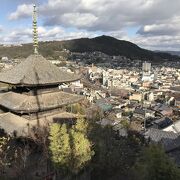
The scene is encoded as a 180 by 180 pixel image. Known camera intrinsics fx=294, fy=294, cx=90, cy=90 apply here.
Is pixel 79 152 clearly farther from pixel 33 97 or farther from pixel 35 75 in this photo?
pixel 35 75

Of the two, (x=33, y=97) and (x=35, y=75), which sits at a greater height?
(x=35, y=75)

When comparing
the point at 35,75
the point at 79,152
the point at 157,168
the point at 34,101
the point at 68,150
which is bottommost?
the point at 157,168

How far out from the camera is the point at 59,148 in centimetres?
1391

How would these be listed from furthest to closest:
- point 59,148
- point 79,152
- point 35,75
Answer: point 35,75 < point 79,152 < point 59,148

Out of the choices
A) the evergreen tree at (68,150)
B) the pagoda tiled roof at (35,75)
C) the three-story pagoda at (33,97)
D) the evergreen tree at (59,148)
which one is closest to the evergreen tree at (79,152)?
the evergreen tree at (68,150)

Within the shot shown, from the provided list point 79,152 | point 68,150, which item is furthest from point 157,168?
point 68,150

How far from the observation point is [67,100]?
1738 centimetres

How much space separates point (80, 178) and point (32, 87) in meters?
5.62

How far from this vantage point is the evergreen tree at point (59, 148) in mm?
13766

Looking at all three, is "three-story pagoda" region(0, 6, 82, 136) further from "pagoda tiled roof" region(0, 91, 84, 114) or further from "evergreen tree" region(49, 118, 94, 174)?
"evergreen tree" region(49, 118, 94, 174)

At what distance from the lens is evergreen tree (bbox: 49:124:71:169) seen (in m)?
13.8

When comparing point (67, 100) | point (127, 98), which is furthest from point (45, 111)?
point (127, 98)

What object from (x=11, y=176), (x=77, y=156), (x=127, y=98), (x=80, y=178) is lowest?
(x=127, y=98)

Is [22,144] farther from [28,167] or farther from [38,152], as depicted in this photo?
[28,167]
